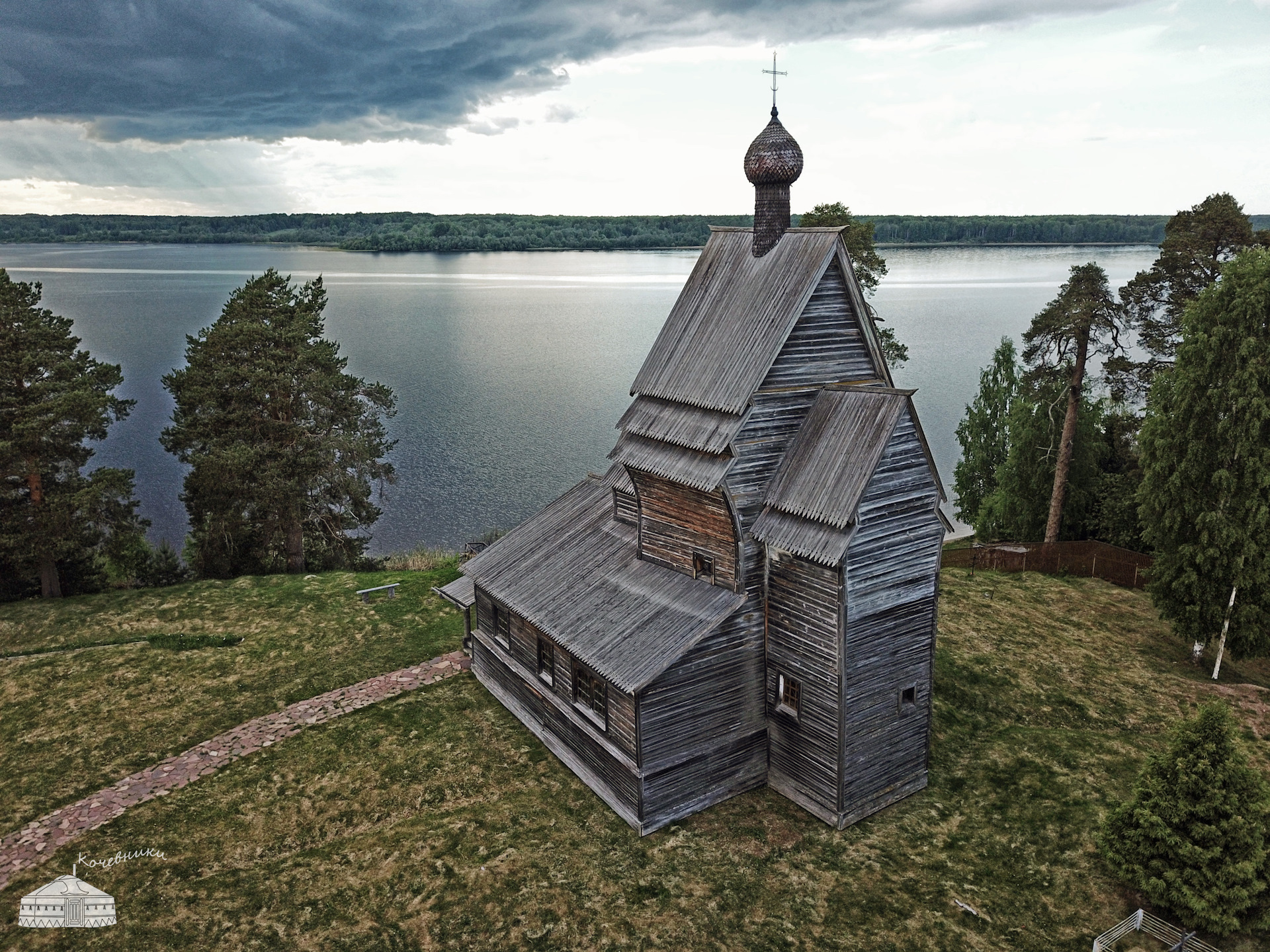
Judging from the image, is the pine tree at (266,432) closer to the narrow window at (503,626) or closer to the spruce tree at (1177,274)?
the narrow window at (503,626)

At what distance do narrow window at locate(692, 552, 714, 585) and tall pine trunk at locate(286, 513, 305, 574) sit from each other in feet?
80.9

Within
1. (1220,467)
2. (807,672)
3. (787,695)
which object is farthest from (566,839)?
(1220,467)

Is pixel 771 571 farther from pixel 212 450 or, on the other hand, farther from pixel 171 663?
pixel 212 450

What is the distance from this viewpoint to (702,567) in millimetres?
20281

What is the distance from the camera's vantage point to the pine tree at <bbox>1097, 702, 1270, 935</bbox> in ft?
49.2

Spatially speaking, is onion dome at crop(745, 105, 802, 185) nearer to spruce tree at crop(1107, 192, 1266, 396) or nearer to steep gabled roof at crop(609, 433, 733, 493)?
steep gabled roof at crop(609, 433, 733, 493)

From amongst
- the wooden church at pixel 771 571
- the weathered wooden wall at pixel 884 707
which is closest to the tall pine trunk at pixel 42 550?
the wooden church at pixel 771 571

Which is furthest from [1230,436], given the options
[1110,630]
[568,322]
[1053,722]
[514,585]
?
[568,322]

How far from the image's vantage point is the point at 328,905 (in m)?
16.7

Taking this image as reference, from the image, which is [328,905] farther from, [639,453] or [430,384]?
[430,384]

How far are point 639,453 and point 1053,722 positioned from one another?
47.1 feet

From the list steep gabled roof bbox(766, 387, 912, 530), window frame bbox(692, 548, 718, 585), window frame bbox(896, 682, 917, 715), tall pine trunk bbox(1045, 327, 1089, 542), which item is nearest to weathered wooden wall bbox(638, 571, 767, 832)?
window frame bbox(692, 548, 718, 585)

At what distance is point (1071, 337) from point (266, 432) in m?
34.3

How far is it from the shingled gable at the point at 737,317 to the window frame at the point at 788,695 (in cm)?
630
